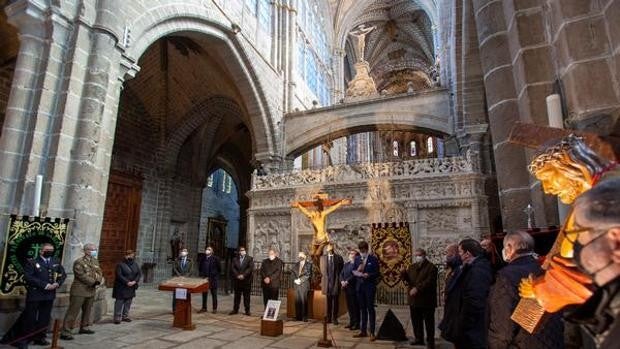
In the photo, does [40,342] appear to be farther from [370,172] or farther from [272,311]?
[370,172]

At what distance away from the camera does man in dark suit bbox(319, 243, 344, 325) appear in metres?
5.96

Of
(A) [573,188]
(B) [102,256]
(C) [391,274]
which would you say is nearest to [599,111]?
(A) [573,188]

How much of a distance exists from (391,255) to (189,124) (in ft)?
32.2

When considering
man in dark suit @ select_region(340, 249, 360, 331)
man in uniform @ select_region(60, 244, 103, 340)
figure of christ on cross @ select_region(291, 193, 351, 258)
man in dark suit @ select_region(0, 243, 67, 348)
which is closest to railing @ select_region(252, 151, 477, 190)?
figure of christ on cross @ select_region(291, 193, 351, 258)

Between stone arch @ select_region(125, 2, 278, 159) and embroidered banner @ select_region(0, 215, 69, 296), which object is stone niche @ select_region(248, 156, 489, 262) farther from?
embroidered banner @ select_region(0, 215, 69, 296)

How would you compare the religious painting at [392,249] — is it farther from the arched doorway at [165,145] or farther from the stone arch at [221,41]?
the arched doorway at [165,145]

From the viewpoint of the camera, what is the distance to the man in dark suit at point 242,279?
23.5ft

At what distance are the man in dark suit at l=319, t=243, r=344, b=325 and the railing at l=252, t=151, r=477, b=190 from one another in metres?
4.46

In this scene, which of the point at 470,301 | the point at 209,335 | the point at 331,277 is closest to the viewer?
the point at 470,301

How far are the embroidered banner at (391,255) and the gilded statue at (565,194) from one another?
8.08 m

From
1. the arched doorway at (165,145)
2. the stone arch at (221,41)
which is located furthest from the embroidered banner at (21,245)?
the arched doorway at (165,145)

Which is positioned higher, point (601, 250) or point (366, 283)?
point (601, 250)

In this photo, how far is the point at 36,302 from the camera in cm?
454

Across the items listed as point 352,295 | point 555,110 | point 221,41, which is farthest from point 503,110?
point 221,41
